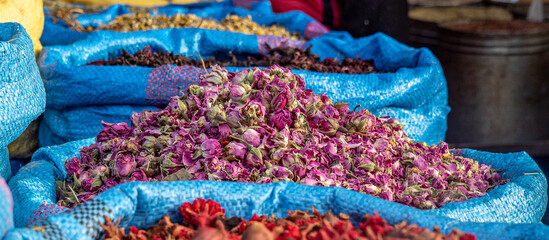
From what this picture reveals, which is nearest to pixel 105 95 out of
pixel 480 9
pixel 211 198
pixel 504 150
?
pixel 211 198

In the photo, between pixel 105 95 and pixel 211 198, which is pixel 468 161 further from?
pixel 105 95

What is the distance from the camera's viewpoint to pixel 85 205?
83 cm

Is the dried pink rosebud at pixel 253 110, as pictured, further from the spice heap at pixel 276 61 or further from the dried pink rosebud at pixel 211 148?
the spice heap at pixel 276 61

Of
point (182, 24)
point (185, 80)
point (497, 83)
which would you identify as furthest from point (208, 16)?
point (497, 83)

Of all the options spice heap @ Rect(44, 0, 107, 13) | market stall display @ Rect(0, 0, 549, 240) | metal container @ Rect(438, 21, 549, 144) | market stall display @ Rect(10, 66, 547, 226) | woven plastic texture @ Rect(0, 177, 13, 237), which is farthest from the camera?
spice heap @ Rect(44, 0, 107, 13)

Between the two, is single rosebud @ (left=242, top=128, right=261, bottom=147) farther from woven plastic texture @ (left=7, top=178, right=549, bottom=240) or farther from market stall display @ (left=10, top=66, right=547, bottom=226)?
woven plastic texture @ (left=7, top=178, right=549, bottom=240)

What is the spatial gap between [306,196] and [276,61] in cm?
97

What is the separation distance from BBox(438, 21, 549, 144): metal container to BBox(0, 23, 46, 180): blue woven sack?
76.4 inches

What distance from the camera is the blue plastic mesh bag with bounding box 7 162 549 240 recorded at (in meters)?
0.81

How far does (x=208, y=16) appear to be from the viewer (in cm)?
269

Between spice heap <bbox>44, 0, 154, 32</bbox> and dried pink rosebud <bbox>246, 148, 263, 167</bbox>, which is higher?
dried pink rosebud <bbox>246, 148, 263, 167</bbox>

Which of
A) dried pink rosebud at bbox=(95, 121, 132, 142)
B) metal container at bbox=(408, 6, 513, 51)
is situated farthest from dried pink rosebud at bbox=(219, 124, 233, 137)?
metal container at bbox=(408, 6, 513, 51)

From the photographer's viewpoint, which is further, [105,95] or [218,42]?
[218,42]

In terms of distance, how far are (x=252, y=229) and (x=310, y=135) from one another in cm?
44
